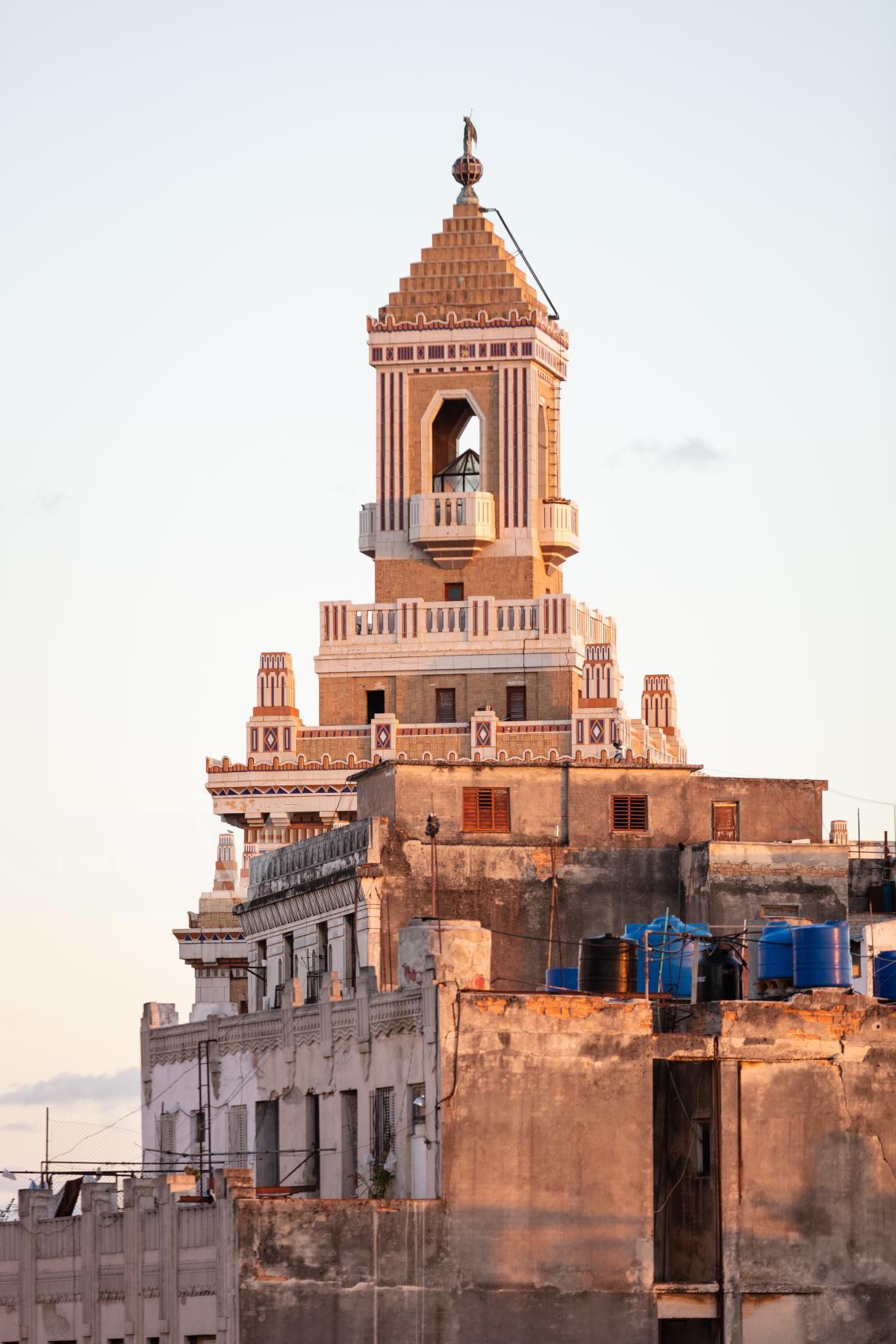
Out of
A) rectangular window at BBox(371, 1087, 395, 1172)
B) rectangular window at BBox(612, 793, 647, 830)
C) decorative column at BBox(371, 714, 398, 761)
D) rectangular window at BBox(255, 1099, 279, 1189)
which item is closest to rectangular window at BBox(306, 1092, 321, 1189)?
rectangular window at BBox(255, 1099, 279, 1189)

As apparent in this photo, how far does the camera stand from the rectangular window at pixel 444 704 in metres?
115

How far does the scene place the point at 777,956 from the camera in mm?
69312

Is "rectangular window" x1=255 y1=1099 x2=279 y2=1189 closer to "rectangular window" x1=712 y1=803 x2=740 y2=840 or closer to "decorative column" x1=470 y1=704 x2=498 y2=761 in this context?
"rectangular window" x1=712 y1=803 x2=740 y2=840

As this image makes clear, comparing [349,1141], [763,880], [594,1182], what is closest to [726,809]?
[763,880]

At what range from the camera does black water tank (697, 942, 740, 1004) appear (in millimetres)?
68500

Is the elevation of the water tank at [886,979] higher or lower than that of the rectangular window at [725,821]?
lower

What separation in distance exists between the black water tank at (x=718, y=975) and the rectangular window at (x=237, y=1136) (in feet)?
32.5

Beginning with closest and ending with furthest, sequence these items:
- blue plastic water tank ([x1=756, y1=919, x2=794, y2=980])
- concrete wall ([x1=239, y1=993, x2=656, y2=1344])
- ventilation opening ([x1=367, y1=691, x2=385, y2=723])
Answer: concrete wall ([x1=239, y1=993, x2=656, y2=1344]) < blue plastic water tank ([x1=756, y1=919, x2=794, y2=980]) < ventilation opening ([x1=367, y1=691, x2=385, y2=723])

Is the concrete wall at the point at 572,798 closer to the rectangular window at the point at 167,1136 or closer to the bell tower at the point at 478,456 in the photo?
the rectangular window at the point at 167,1136

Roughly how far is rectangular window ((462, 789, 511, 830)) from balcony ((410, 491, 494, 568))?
3802 centimetres

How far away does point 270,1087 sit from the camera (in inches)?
2852

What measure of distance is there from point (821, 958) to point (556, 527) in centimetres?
5083

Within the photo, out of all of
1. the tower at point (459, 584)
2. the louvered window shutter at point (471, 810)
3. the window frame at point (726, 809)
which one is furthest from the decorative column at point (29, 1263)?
the tower at point (459, 584)

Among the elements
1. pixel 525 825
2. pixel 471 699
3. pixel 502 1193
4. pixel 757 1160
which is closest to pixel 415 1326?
pixel 502 1193
